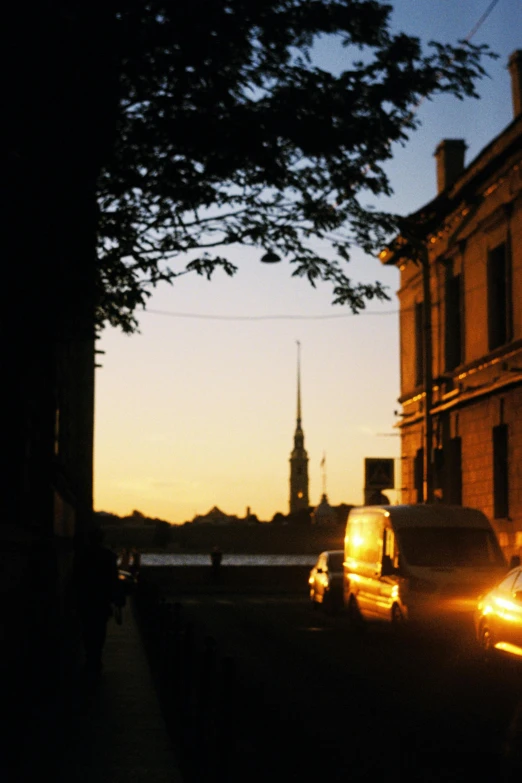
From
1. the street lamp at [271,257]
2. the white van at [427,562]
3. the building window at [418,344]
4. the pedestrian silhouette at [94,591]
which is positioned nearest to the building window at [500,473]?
the street lamp at [271,257]

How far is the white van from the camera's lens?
787 inches

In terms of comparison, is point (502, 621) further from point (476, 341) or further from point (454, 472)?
point (454, 472)

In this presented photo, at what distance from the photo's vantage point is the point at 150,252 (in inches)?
480

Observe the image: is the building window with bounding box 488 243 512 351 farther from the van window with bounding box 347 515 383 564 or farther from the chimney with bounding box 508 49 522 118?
the van window with bounding box 347 515 383 564

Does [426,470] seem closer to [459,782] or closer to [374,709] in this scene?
[374,709]

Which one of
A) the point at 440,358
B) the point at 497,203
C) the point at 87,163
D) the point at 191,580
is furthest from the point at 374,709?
the point at 191,580

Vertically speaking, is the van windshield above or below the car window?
above

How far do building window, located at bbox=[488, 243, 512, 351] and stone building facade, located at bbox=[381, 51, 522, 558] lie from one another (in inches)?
0.9

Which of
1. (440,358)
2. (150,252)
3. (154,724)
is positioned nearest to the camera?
(154,724)

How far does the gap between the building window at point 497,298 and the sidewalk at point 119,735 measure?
57.2 feet

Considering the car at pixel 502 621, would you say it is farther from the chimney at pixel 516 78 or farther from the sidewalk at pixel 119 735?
the chimney at pixel 516 78

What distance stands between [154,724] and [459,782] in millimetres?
3430

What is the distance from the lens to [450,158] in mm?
39094

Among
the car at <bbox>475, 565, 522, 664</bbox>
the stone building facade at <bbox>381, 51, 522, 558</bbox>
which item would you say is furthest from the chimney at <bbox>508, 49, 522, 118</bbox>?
the car at <bbox>475, 565, 522, 664</bbox>
